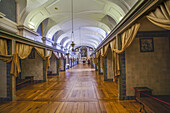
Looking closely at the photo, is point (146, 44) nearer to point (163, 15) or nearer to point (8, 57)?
point (163, 15)

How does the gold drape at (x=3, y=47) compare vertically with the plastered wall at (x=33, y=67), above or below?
above

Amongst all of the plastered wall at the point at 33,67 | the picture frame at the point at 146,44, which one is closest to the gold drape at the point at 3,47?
the plastered wall at the point at 33,67

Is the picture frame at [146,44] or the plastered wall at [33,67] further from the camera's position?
the plastered wall at [33,67]

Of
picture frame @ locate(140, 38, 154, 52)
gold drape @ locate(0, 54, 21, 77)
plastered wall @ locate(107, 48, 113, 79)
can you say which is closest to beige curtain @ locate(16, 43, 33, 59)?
gold drape @ locate(0, 54, 21, 77)

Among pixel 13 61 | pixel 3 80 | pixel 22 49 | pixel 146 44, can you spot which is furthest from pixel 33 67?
pixel 146 44

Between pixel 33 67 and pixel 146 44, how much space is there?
6784 mm

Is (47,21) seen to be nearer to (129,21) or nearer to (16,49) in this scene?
(16,49)

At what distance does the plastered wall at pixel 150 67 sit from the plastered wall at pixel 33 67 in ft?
18.7

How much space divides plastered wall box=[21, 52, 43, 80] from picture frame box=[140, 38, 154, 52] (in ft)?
20.0

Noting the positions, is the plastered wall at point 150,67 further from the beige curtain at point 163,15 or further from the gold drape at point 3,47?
the gold drape at point 3,47

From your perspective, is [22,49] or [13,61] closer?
[13,61]

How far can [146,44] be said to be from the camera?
144 inches

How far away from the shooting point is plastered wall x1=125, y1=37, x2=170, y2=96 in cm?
358

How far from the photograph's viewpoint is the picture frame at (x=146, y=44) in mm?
3670
